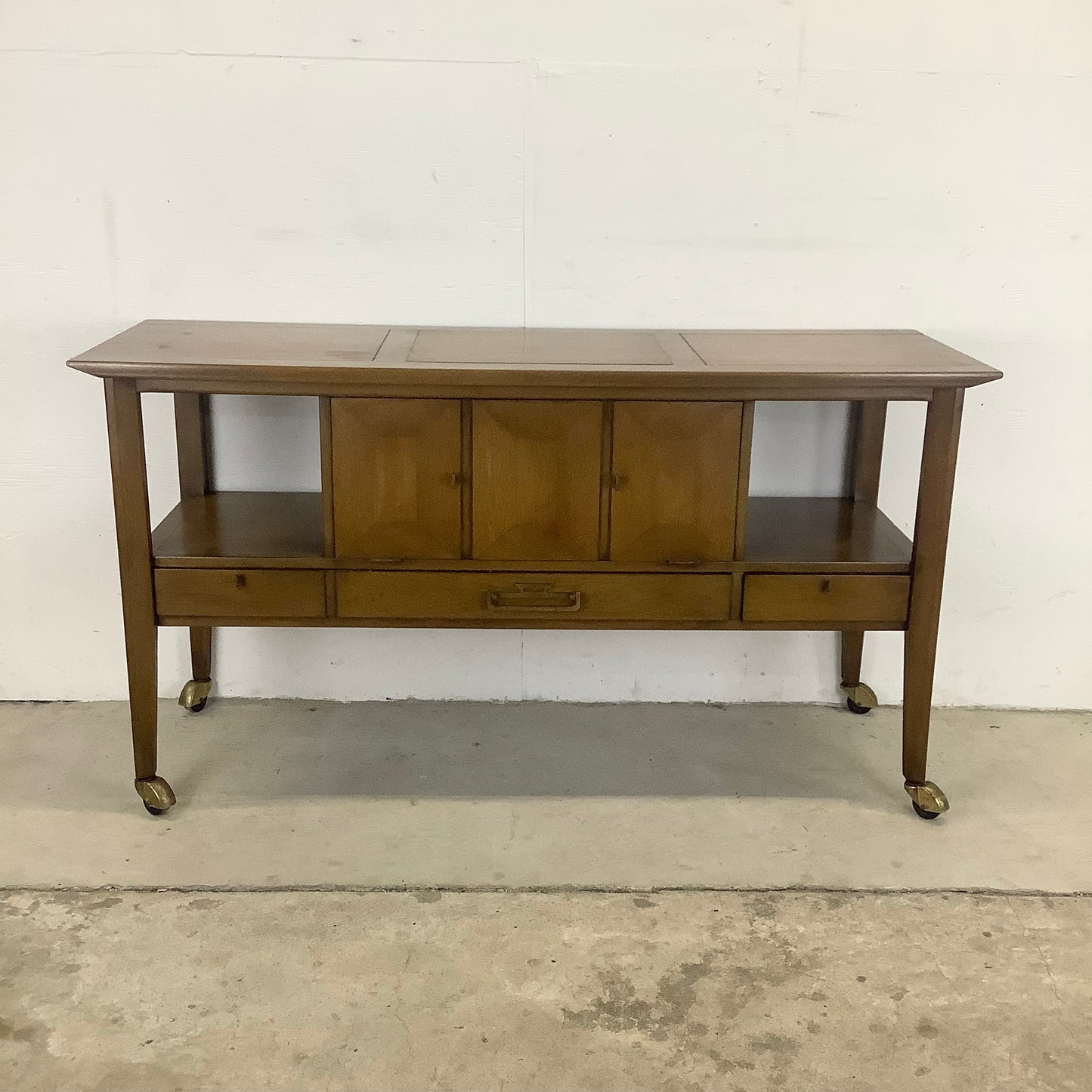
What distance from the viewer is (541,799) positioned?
8.53 ft

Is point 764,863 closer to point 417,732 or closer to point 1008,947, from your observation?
point 1008,947

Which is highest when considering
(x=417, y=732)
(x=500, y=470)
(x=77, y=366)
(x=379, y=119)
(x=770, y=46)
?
(x=770, y=46)

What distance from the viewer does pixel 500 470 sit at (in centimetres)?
232

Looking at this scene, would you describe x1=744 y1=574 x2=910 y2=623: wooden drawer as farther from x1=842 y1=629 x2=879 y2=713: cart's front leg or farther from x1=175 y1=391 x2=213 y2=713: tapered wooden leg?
x1=175 y1=391 x2=213 y2=713: tapered wooden leg

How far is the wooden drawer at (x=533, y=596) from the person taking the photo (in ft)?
7.88

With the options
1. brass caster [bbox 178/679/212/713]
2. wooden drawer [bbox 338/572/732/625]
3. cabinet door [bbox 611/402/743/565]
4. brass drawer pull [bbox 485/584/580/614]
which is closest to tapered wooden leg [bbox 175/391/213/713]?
brass caster [bbox 178/679/212/713]

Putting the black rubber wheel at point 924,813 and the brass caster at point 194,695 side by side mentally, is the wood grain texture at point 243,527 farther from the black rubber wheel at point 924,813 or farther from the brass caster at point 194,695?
the black rubber wheel at point 924,813

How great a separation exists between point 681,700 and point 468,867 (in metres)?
0.93

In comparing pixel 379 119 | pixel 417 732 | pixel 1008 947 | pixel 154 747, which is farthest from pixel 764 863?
pixel 379 119

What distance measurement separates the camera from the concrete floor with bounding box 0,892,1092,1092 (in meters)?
1.81

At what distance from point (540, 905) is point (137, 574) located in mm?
1057

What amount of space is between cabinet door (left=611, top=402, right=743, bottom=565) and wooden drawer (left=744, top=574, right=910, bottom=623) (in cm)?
12

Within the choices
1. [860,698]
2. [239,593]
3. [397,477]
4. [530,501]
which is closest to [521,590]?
[530,501]

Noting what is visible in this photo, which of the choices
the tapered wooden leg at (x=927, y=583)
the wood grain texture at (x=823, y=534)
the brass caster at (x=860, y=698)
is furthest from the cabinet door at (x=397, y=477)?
the brass caster at (x=860, y=698)
